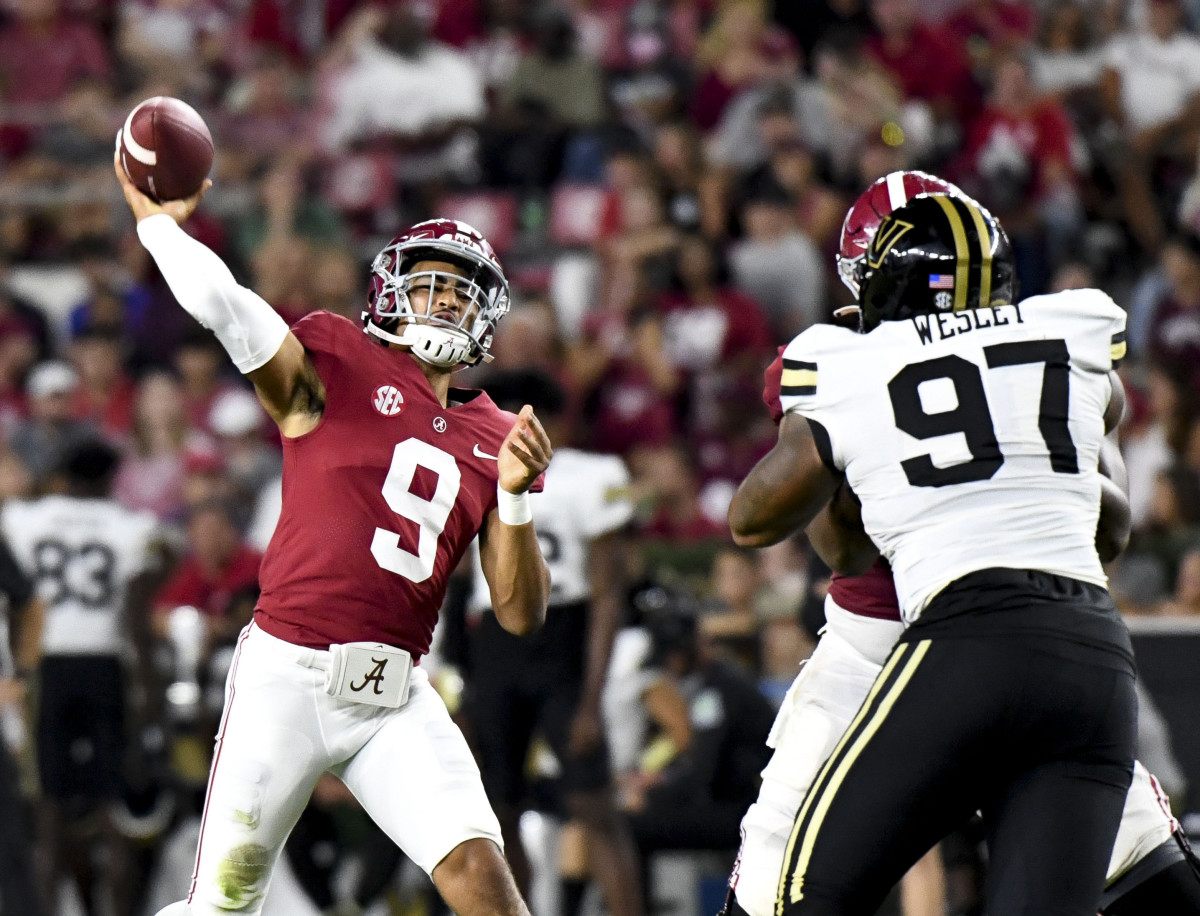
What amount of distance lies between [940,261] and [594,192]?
734cm

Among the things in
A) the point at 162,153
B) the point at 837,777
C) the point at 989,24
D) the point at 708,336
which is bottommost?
the point at 837,777

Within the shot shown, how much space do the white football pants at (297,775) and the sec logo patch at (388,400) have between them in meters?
0.59

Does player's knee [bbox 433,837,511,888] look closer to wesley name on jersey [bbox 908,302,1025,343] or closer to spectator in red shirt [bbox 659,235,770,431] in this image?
wesley name on jersey [bbox 908,302,1025,343]

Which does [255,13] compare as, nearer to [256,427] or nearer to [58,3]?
[58,3]

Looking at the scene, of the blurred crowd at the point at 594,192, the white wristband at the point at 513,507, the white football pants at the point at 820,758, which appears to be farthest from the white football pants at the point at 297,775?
the blurred crowd at the point at 594,192

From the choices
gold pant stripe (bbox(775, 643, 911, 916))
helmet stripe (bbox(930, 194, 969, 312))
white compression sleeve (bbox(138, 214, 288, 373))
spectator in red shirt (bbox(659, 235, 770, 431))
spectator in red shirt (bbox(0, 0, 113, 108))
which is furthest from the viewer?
spectator in red shirt (bbox(0, 0, 113, 108))

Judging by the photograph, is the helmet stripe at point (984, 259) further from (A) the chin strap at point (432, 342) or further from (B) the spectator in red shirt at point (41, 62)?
(B) the spectator in red shirt at point (41, 62)

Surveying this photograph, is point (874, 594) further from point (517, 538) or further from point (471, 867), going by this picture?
point (471, 867)

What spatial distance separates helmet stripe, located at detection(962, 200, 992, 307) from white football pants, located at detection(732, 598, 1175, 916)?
1046 mm

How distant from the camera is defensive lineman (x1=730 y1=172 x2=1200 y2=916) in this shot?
431 cm

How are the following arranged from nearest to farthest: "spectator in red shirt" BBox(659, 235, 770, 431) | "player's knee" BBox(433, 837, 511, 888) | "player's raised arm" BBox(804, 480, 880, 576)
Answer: "player's raised arm" BBox(804, 480, 880, 576)
"player's knee" BBox(433, 837, 511, 888)
"spectator in red shirt" BBox(659, 235, 770, 431)

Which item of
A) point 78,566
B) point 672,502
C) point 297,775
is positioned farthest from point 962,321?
point 78,566

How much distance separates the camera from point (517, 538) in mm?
4410

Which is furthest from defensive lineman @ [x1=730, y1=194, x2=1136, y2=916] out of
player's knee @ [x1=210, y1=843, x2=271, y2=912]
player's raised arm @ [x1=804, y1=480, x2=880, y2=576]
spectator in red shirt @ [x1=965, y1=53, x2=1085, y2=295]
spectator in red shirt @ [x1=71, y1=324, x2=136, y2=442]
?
spectator in red shirt @ [x1=71, y1=324, x2=136, y2=442]
